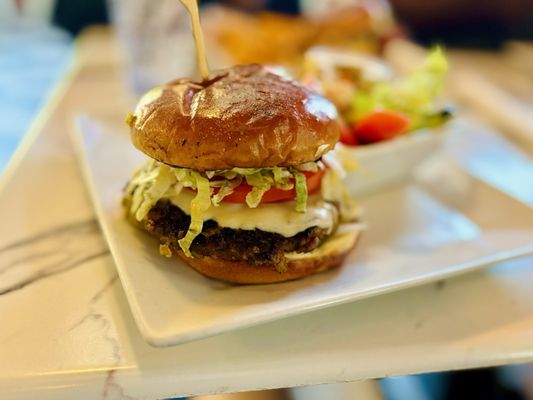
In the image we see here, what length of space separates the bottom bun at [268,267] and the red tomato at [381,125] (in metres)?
0.59

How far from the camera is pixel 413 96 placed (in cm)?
174

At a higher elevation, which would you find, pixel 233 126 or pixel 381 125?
pixel 233 126

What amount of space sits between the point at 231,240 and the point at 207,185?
0.12m

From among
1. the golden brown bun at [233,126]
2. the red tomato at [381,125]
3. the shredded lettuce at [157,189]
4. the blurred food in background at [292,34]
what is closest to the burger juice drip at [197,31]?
the golden brown bun at [233,126]

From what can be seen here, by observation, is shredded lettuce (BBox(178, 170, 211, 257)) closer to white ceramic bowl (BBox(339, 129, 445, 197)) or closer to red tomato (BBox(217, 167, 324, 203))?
red tomato (BBox(217, 167, 324, 203))

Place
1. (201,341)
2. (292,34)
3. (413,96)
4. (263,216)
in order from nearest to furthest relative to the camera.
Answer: (201,341) → (263,216) → (413,96) → (292,34)

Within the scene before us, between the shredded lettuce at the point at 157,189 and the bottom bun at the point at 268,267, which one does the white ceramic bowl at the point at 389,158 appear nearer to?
the bottom bun at the point at 268,267

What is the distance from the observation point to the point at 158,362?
87 centimetres

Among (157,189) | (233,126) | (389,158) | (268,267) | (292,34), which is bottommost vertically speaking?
(292,34)

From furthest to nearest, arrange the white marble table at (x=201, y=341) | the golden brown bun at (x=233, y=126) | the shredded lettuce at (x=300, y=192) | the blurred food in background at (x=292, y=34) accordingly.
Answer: the blurred food in background at (x=292, y=34) → the shredded lettuce at (x=300, y=192) → the golden brown bun at (x=233, y=126) → the white marble table at (x=201, y=341)

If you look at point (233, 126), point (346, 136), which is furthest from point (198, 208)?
point (346, 136)

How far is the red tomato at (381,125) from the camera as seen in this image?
1.56 m

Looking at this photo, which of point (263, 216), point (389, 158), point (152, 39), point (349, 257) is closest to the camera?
point (263, 216)

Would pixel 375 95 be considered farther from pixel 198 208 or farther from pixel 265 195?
pixel 198 208
